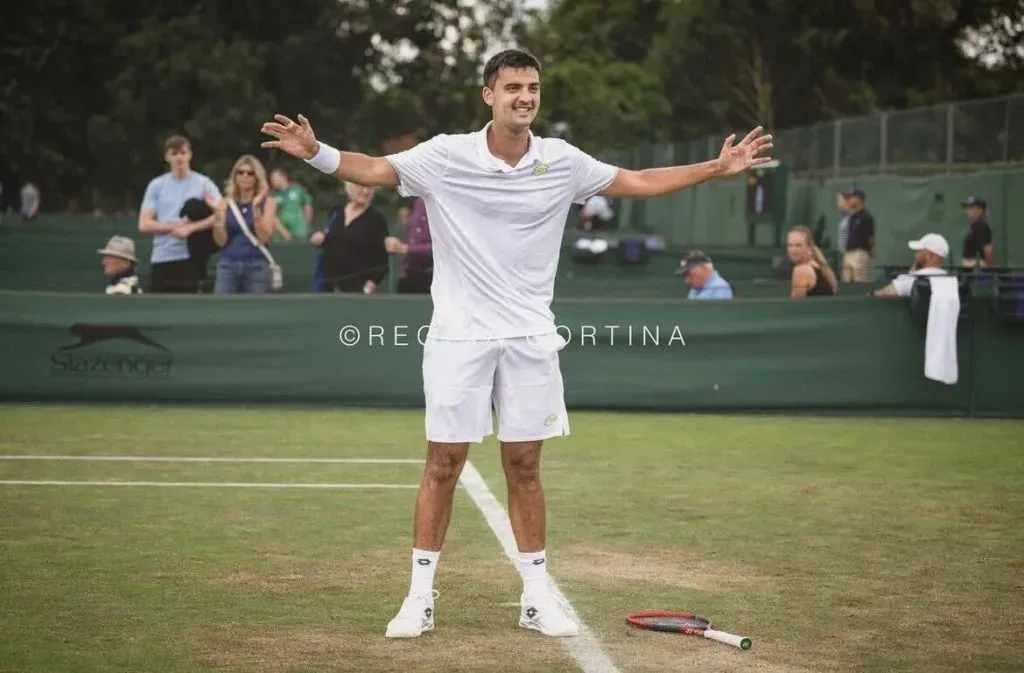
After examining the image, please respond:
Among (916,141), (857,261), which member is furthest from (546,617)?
(916,141)

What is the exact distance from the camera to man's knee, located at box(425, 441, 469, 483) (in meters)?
→ 7.76

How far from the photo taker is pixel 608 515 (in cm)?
1086

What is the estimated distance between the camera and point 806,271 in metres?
17.3

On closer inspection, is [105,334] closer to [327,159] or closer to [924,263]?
[924,263]

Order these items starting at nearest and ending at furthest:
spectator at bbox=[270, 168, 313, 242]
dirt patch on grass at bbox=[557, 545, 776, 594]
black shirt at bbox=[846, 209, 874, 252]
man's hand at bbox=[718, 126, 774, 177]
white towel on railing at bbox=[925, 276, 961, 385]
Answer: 1. man's hand at bbox=[718, 126, 774, 177]
2. dirt patch on grass at bbox=[557, 545, 776, 594]
3. white towel on railing at bbox=[925, 276, 961, 385]
4. black shirt at bbox=[846, 209, 874, 252]
5. spectator at bbox=[270, 168, 313, 242]

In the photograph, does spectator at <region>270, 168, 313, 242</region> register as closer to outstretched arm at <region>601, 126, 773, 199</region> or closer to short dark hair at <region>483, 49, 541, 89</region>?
outstretched arm at <region>601, 126, 773, 199</region>

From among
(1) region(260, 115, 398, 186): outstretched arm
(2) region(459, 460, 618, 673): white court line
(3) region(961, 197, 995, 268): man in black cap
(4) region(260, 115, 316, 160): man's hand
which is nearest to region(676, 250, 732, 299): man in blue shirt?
(2) region(459, 460, 618, 673): white court line

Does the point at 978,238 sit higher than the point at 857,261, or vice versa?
the point at 978,238

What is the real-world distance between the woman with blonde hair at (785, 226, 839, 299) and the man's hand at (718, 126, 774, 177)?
350 inches

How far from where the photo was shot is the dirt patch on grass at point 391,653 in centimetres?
702

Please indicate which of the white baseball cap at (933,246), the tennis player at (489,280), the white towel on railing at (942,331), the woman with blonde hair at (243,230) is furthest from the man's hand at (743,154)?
the woman with blonde hair at (243,230)

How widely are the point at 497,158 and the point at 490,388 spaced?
0.89 m

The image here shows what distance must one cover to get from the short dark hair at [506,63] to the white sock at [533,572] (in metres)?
1.84

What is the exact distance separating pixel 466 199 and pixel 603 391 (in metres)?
8.81
